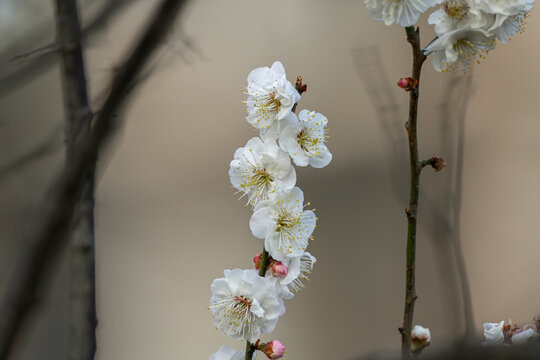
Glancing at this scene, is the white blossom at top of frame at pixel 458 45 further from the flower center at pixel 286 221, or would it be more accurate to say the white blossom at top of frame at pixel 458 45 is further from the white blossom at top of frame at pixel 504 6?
the flower center at pixel 286 221

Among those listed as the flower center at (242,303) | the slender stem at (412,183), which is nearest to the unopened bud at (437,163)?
the slender stem at (412,183)

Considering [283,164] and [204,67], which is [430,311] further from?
[283,164]

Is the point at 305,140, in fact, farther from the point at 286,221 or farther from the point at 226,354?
the point at 226,354

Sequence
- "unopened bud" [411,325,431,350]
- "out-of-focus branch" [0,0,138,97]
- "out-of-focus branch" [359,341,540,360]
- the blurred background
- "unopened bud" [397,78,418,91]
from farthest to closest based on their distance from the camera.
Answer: the blurred background
"unopened bud" [411,325,431,350]
"unopened bud" [397,78,418,91]
"out-of-focus branch" [0,0,138,97]
"out-of-focus branch" [359,341,540,360]

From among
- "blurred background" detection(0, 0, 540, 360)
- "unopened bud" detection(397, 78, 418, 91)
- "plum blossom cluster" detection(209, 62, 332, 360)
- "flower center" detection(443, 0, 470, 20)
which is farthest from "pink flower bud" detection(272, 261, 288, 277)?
"blurred background" detection(0, 0, 540, 360)

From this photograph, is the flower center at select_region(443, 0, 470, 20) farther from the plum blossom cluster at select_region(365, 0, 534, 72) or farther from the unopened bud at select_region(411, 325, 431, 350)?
the unopened bud at select_region(411, 325, 431, 350)

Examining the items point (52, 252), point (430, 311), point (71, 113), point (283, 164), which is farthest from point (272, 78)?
point (430, 311)
